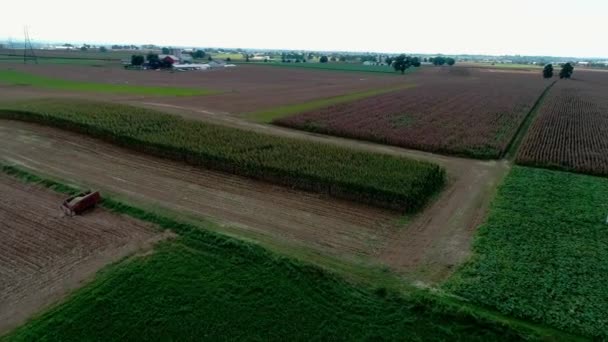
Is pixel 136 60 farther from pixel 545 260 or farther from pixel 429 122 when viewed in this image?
pixel 545 260

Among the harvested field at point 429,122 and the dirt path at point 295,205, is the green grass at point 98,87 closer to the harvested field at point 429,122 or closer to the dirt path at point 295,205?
the harvested field at point 429,122

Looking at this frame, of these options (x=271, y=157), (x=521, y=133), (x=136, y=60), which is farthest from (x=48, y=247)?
(x=136, y=60)

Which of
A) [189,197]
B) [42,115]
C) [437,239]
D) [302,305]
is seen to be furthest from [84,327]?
[42,115]

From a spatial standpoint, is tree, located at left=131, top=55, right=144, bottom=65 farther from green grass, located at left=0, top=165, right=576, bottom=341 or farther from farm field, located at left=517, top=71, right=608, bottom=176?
green grass, located at left=0, top=165, right=576, bottom=341

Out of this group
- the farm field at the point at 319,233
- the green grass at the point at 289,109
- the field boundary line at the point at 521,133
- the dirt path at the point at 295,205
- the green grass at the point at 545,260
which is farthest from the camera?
the green grass at the point at 289,109

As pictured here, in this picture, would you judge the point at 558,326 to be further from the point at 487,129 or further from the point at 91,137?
the point at 91,137

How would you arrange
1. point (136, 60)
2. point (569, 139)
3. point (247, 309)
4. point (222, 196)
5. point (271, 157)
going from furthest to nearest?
point (136, 60) → point (569, 139) → point (271, 157) → point (222, 196) → point (247, 309)

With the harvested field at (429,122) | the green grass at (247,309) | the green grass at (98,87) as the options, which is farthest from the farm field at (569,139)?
the green grass at (98,87)
